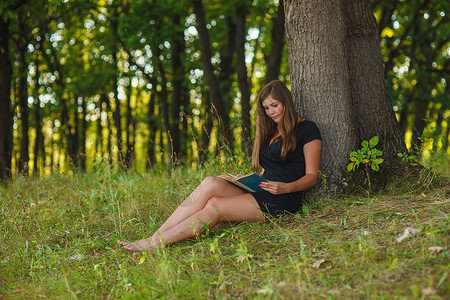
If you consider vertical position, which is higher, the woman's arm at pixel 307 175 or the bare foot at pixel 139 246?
the woman's arm at pixel 307 175

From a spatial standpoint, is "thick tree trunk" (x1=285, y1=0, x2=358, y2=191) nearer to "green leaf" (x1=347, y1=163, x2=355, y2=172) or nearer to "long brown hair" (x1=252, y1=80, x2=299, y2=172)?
"green leaf" (x1=347, y1=163, x2=355, y2=172)

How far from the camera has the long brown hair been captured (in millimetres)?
3908

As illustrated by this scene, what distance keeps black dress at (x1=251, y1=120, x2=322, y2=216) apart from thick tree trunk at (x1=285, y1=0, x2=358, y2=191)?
350 millimetres

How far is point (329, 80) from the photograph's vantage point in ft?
13.8

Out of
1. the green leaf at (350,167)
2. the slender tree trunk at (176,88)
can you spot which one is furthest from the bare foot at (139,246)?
the slender tree trunk at (176,88)

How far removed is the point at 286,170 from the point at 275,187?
36 cm

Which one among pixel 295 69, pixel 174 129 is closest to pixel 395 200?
Answer: pixel 295 69

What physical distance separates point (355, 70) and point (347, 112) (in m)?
0.60

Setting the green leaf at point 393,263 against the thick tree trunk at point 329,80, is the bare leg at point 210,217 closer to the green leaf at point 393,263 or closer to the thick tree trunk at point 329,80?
the thick tree trunk at point 329,80

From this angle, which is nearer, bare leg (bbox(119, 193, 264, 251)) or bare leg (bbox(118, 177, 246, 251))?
bare leg (bbox(119, 193, 264, 251))

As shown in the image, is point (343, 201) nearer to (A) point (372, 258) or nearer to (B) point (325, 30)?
(A) point (372, 258)

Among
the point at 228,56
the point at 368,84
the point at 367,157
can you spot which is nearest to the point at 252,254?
the point at 367,157

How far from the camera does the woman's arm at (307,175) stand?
3707 mm

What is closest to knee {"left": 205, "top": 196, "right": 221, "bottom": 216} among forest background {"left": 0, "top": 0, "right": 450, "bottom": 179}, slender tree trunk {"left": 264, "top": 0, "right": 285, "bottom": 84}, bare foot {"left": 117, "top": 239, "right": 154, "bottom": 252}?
bare foot {"left": 117, "top": 239, "right": 154, "bottom": 252}
